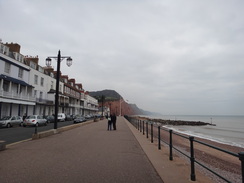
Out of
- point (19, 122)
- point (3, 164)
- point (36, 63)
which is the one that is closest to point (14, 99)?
point (19, 122)

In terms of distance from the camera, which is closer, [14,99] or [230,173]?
[230,173]

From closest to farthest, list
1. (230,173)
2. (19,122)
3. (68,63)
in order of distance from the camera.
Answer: (230,173)
(68,63)
(19,122)

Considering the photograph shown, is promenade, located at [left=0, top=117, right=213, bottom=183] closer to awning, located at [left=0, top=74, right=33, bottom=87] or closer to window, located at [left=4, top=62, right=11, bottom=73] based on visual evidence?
awning, located at [left=0, top=74, right=33, bottom=87]

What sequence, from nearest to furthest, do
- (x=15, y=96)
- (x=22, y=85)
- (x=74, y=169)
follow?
(x=74, y=169)
(x=15, y=96)
(x=22, y=85)

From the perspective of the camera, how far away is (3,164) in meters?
5.77

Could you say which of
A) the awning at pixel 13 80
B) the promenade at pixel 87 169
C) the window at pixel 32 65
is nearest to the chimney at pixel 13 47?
the window at pixel 32 65

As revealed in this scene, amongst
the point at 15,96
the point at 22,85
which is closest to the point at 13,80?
the point at 15,96

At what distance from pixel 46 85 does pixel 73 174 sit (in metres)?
40.5

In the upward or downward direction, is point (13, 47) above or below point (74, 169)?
above

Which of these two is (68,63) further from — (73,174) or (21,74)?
(21,74)

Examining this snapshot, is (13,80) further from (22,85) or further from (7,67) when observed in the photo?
(22,85)

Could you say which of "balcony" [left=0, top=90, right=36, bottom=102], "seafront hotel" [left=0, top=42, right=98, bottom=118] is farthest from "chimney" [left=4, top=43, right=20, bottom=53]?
"balcony" [left=0, top=90, right=36, bottom=102]

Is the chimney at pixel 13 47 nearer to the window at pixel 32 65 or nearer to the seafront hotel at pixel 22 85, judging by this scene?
the seafront hotel at pixel 22 85

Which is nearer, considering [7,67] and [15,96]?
[7,67]
